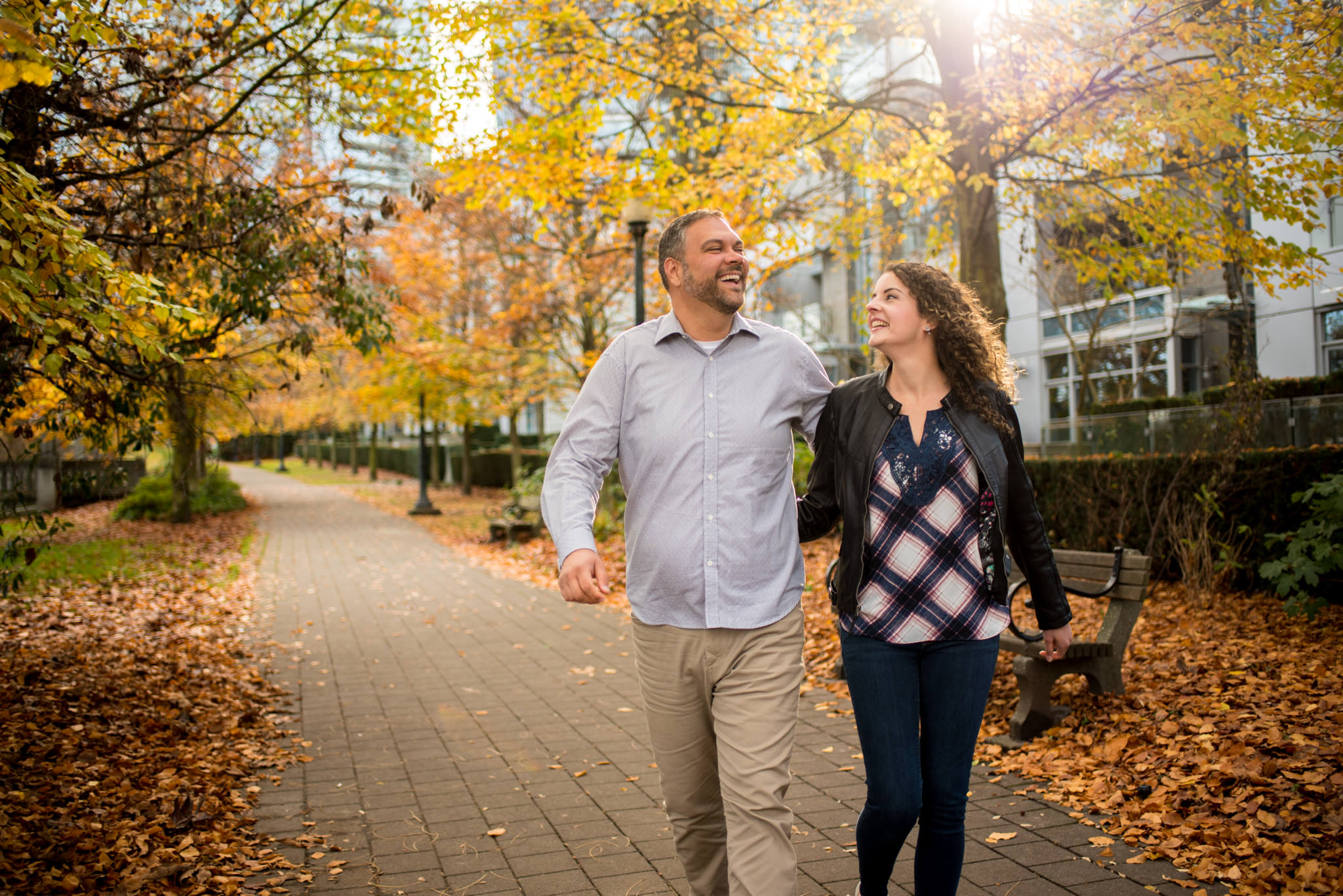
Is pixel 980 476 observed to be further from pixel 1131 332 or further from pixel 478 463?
pixel 478 463

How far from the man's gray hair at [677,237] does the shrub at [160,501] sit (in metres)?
17.4

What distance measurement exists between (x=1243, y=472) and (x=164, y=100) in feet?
26.7

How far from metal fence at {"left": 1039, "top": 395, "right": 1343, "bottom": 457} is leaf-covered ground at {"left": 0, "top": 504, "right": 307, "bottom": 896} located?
307 inches

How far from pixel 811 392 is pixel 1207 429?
23.2ft

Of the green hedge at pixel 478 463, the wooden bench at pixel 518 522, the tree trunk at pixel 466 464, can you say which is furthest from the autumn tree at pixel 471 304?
the tree trunk at pixel 466 464

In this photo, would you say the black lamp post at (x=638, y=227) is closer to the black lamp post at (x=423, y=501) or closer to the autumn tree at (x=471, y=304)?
the autumn tree at (x=471, y=304)

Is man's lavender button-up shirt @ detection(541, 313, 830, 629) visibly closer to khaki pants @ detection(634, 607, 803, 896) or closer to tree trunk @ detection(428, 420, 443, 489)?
khaki pants @ detection(634, 607, 803, 896)

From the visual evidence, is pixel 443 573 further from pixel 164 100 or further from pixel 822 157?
pixel 164 100

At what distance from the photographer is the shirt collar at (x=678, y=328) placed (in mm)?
2980

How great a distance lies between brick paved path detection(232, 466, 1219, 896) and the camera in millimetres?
3842

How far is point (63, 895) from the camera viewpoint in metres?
3.53

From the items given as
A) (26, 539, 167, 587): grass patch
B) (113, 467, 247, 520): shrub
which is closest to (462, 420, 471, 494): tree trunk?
(113, 467, 247, 520): shrub

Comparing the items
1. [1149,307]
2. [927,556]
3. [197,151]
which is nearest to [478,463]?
[1149,307]

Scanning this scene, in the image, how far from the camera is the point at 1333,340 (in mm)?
16844
